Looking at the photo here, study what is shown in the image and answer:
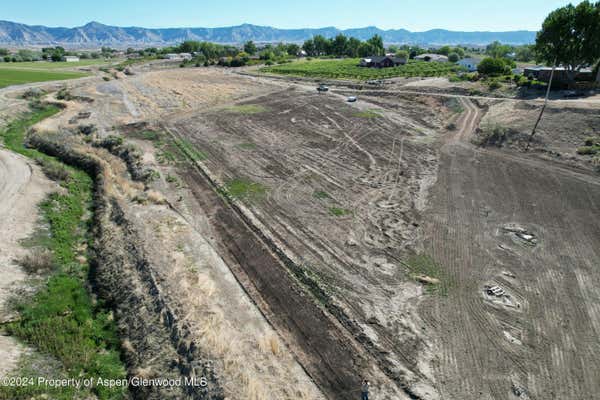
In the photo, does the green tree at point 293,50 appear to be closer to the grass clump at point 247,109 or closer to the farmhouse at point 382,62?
the farmhouse at point 382,62

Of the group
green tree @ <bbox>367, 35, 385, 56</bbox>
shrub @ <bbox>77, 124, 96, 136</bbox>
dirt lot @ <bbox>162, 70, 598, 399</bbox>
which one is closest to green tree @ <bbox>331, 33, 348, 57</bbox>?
green tree @ <bbox>367, 35, 385, 56</bbox>

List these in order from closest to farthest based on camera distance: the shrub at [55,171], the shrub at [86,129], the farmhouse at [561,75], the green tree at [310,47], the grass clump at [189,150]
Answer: the shrub at [55,171] → the grass clump at [189,150] → the shrub at [86,129] → the farmhouse at [561,75] → the green tree at [310,47]

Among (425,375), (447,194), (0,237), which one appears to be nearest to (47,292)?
(0,237)

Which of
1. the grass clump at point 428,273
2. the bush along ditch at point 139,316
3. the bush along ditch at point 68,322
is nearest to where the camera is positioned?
the bush along ditch at point 139,316

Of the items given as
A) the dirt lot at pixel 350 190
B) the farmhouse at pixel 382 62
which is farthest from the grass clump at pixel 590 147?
the farmhouse at pixel 382 62

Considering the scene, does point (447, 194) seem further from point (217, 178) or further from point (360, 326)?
point (217, 178)

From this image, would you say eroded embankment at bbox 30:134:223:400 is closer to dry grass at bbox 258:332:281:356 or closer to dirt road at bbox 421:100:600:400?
dry grass at bbox 258:332:281:356
